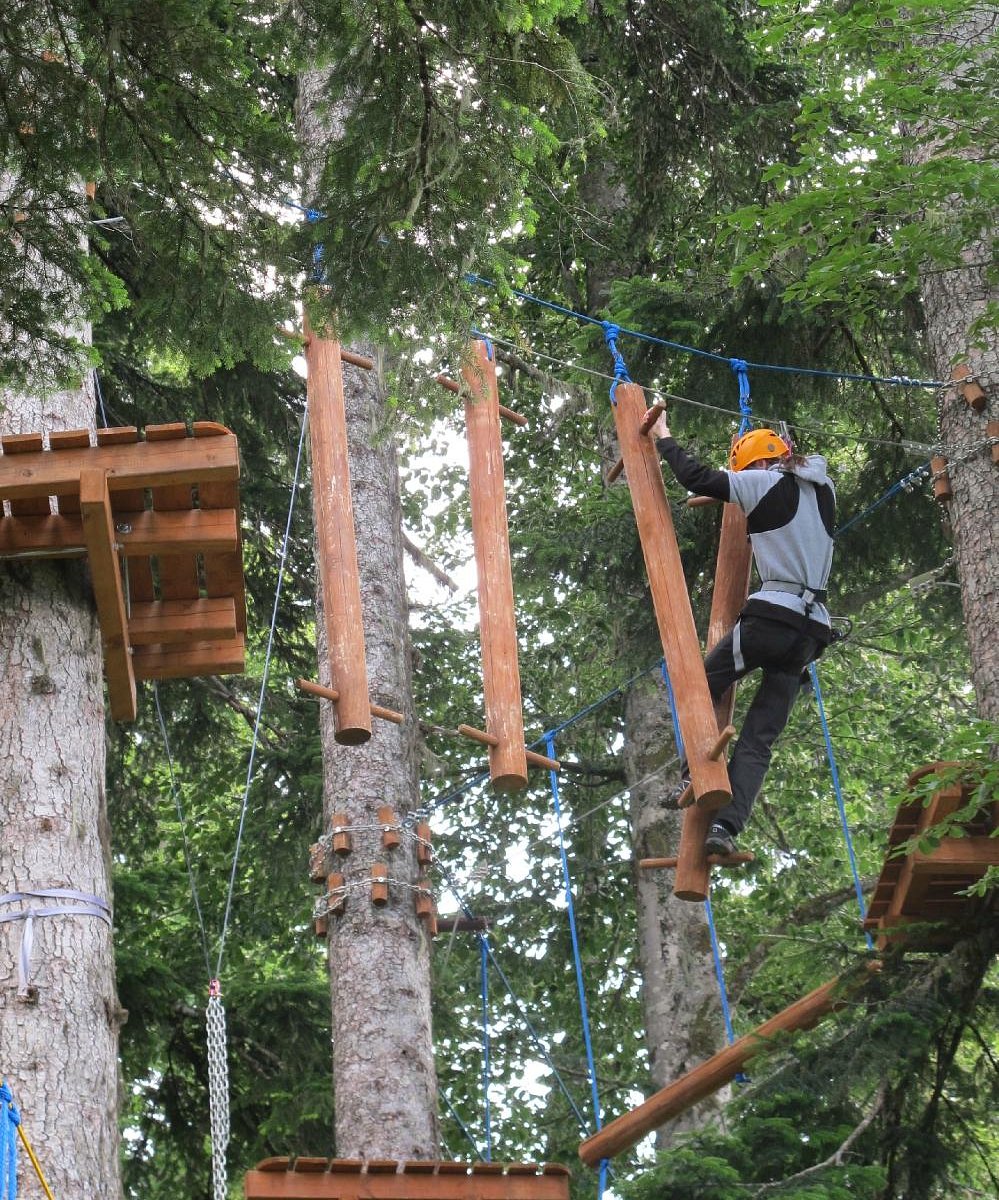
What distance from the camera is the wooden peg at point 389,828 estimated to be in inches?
315

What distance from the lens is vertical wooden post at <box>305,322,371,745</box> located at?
20.9 ft

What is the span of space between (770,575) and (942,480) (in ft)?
4.16

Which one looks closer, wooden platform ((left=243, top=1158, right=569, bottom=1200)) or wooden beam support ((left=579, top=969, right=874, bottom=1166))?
wooden platform ((left=243, top=1158, right=569, bottom=1200))

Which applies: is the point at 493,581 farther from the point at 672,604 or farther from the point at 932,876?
the point at 932,876

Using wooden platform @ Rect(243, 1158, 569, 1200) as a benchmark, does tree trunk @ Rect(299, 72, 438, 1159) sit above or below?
above

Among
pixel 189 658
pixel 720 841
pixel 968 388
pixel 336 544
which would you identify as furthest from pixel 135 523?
pixel 968 388

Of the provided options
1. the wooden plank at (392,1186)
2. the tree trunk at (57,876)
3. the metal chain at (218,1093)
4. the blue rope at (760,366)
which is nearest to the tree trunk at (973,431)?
the blue rope at (760,366)

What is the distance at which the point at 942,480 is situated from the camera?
7.46 metres

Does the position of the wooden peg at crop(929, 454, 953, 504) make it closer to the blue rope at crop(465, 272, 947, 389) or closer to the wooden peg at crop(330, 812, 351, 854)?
the blue rope at crop(465, 272, 947, 389)

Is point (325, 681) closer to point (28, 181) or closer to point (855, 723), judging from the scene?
point (28, 181)

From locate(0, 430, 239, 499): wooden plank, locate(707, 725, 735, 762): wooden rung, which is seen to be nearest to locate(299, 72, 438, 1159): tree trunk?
locate(0, 430, 239, 499): wooden plank

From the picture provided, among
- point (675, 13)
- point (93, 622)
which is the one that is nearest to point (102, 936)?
point (93, 622)

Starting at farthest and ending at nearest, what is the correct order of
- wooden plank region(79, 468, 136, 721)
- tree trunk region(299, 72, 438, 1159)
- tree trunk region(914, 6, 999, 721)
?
tree trunk region(299, 72, 438, 1159) → tree trunk region(914, 6, 999, 721) → wooden plank region(79, 468, 136, 721)

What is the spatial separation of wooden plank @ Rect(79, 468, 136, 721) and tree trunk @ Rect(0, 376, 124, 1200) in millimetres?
83
